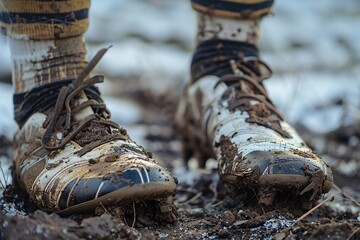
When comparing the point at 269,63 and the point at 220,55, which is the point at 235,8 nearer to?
the point at 220,55

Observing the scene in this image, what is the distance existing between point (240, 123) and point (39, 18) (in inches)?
29.0

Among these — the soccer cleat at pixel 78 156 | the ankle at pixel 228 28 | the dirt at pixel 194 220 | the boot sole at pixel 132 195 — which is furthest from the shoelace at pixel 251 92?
the boot sole at pixel 132 195

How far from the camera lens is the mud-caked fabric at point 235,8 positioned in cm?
255

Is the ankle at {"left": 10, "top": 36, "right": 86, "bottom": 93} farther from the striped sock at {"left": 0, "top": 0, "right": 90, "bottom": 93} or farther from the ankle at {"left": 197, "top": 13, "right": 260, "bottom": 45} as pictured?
the ankle at {"left": 197, "top": 13, "right": 260, "bottom": 45}

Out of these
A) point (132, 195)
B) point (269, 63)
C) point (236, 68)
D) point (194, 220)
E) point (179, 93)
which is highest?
point (236, 68)

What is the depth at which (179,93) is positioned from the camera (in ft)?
16.5

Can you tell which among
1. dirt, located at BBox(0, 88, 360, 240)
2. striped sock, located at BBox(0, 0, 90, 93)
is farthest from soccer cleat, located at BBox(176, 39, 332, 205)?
striped sock, located at BBox(0, 0, 90, 93)

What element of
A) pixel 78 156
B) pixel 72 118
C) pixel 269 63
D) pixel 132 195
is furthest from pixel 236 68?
pixel 269 63

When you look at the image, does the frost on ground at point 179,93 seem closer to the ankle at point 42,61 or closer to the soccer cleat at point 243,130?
the soccer cleat at point 243,130

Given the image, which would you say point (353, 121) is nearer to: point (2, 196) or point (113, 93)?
point (113, 93)

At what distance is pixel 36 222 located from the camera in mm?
1590

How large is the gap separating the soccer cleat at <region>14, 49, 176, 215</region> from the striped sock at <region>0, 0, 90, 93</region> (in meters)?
0.05

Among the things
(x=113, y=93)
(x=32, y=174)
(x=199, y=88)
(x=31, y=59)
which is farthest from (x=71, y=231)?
(x=113, y=93)

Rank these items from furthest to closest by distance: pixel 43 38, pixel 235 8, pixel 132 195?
pixel 235 8
pixel 43 38
pixel 132 195
